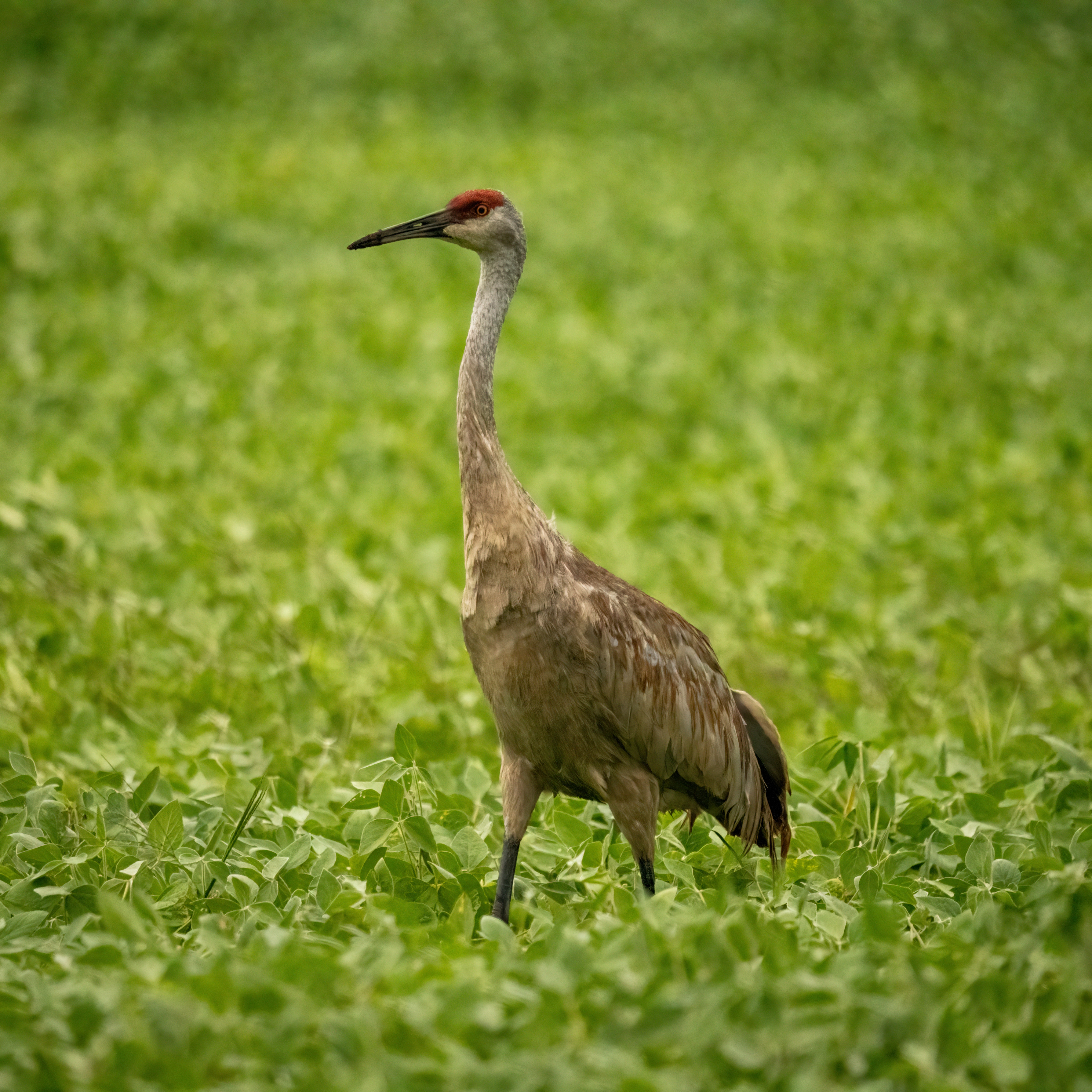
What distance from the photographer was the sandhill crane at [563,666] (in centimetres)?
338

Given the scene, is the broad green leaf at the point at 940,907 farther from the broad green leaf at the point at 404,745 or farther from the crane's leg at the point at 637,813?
the broad green leaf at the point at 404,745

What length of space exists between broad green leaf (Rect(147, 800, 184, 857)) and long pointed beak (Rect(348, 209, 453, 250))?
164 cm

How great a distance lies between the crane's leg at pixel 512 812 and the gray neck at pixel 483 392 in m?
0.71

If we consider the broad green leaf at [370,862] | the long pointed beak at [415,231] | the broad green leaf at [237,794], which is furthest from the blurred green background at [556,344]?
the long pointed beak at [415,231]

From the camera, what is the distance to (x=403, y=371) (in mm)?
9344

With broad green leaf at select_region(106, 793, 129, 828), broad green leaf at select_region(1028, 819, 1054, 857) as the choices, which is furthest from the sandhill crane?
broad green leaf at select_region(106, 793, 129, 828)

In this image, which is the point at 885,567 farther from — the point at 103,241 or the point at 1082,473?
the point at 103,241

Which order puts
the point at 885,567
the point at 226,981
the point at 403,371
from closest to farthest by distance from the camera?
1. the point at 226,981
2. the point at 885,567
3. the point at 403,371

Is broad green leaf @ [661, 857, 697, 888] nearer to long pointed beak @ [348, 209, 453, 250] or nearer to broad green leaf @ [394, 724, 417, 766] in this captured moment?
broad green leaf @ [394, 724, 417, 766]

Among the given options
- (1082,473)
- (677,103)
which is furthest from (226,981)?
(677,103)

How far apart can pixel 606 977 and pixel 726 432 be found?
6064 mm

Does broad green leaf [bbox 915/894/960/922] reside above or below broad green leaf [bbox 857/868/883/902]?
below

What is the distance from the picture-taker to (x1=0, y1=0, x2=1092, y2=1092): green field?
2697 mm

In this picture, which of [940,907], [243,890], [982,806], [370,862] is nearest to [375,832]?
[370,862]
